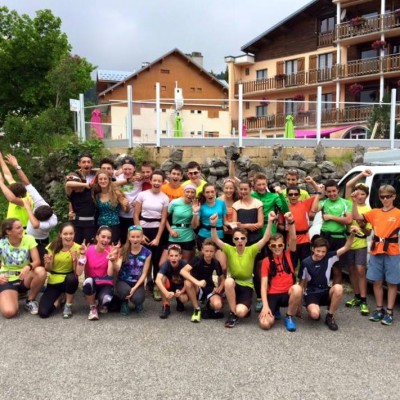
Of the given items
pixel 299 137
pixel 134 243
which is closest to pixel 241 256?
pixel 134 243

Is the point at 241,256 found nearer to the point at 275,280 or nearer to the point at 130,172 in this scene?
the point at 275,280

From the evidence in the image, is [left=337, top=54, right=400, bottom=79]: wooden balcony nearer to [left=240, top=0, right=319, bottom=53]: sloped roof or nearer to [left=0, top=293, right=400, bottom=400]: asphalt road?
[left=240, top=0, right=319, bottom=53]: sloped roof

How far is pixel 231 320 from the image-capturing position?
4.91 m

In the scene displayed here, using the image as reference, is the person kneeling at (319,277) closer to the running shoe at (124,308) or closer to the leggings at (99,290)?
the running shoe at (124,308)

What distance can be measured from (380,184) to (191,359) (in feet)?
11.2

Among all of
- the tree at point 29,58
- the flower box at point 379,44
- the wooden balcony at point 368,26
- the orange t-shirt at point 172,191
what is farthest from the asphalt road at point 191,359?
the wooden balcony at point 368,26

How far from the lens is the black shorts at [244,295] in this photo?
507 centimetres

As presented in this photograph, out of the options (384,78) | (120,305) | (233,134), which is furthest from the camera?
(384,78)

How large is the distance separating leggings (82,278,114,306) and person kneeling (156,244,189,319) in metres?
0.60

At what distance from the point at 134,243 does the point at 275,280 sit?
1782 millimetres

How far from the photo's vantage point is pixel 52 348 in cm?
429

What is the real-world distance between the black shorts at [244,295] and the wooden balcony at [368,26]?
1027 inches

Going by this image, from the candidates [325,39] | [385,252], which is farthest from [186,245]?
[325,39]

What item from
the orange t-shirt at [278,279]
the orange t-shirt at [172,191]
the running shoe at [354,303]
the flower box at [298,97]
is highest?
the flower box at [298,97]
